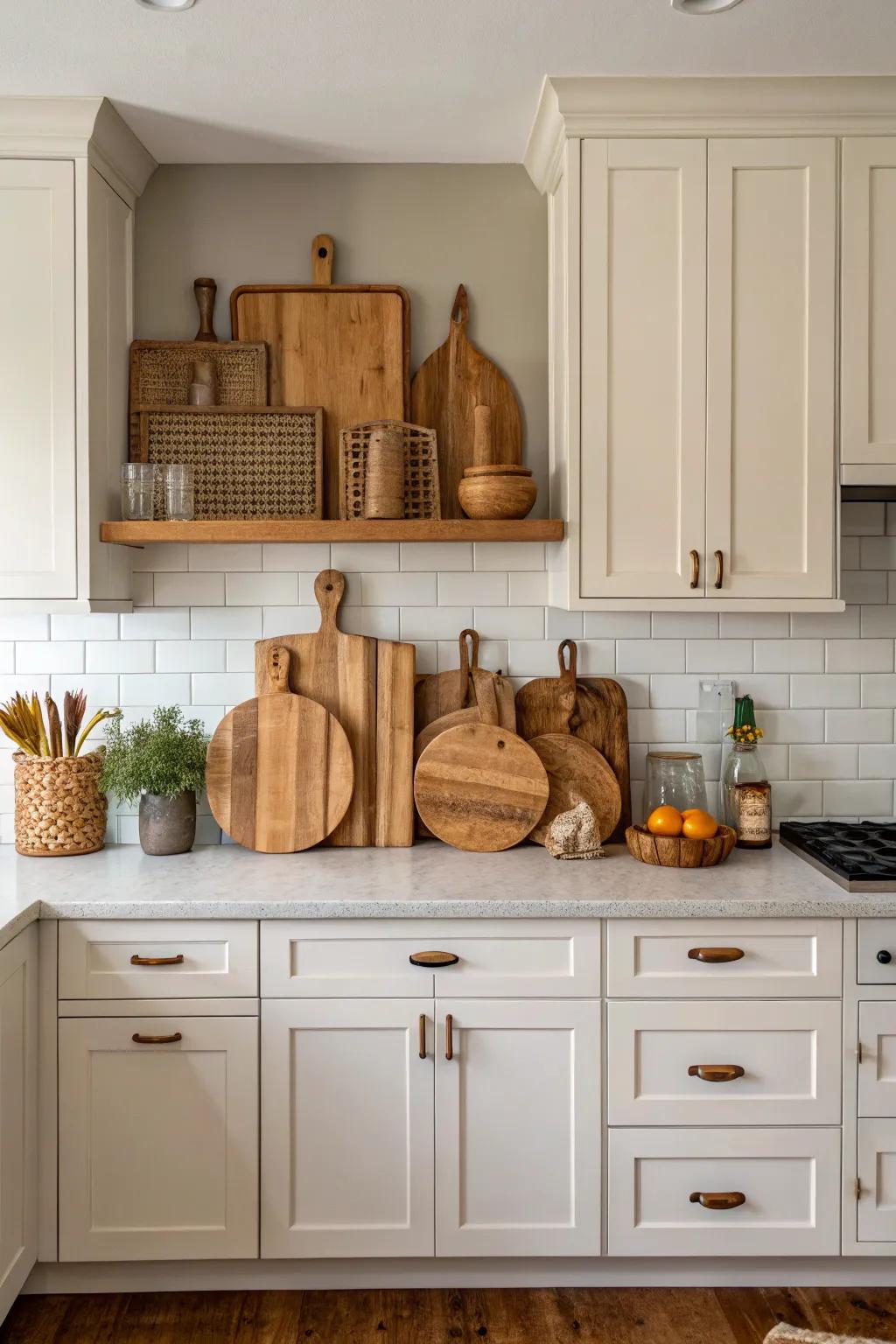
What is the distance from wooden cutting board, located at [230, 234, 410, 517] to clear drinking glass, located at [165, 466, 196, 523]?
13.6 inches

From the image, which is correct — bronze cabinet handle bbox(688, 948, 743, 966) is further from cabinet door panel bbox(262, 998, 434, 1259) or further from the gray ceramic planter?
the gray ceramic planter

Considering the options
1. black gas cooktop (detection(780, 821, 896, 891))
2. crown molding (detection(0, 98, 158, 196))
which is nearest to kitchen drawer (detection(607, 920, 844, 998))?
black gas cooktop (detection(780, 821, 896, 891))

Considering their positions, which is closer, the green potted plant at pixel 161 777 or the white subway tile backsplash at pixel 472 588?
the green potted plant at pixel 161 777

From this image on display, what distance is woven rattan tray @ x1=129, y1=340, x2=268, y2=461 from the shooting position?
2758 mm

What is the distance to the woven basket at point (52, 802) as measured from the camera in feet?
8.59

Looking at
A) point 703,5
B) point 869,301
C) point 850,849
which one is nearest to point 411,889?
point 850,849

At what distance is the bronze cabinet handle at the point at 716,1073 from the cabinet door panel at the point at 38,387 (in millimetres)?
1717

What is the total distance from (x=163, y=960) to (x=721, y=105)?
2.22 meters

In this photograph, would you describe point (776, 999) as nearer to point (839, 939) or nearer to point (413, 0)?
point (839, 939)

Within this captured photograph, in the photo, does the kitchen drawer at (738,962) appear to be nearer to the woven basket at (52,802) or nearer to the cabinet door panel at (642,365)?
the cabinet door panel at (642,365)

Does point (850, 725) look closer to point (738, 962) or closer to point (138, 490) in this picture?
point (738, 962)

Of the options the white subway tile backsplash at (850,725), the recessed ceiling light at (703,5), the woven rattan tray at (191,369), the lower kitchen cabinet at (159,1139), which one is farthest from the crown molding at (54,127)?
the white subway tile backsplash at (850,725)

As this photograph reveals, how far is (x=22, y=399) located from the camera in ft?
8.09

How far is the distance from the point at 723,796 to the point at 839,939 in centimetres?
59
